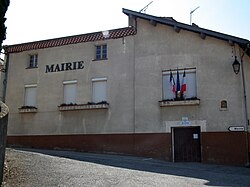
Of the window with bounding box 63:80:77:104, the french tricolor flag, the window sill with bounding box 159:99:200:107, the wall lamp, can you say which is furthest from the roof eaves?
the window with bounding box 63:80:77:104

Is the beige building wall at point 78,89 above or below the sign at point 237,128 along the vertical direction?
above

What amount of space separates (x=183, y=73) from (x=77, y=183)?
1052 centimetres

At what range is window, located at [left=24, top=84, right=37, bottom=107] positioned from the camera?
21545 mm

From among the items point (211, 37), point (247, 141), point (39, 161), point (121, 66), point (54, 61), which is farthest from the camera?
point (54, 61)

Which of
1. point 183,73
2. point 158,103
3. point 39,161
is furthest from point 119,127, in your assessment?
point 39,161

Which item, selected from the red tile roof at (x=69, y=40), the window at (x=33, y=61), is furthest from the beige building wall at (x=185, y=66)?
the window at (x=33, y=61)

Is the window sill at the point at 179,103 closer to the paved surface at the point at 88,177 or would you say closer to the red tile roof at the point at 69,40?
the red tile roof at the point at 69,40

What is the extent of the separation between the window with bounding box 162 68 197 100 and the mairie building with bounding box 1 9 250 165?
52mm

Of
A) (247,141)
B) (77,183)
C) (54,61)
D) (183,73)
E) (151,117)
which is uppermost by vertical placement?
(54,61)

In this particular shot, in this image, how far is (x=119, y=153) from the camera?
18.5 metres

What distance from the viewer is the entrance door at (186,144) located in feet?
57.1

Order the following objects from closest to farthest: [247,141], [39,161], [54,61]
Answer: [39,161] < [247,141] < [54,61]

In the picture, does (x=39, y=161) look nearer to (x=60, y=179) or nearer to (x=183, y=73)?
(x=60, y=179)

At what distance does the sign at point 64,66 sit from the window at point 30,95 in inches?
56.3
